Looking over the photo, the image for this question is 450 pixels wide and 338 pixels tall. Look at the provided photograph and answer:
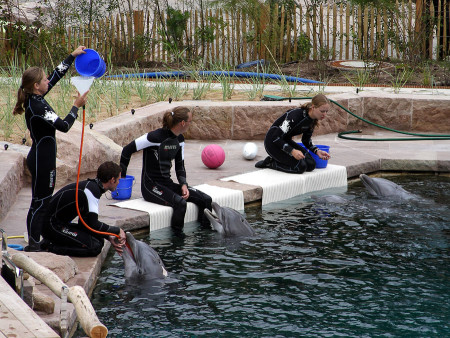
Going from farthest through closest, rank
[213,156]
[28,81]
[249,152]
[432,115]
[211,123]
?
1. [432,115]
2. [211,123]
3. [249,152]
4. [213,156]
5. [28,81]

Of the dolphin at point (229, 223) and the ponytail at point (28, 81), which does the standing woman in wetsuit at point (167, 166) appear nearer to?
the dolphin at point (229, 223)

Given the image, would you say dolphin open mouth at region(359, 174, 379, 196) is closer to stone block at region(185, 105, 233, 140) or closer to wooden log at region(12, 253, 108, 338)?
stone block at region(185, 105, 233, 140)

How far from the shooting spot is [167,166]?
666 centimetres

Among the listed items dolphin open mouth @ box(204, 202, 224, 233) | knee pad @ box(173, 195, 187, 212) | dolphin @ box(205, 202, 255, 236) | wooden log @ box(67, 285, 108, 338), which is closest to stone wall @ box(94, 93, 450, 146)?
knee pad @ box(173, 195, 187, 212)

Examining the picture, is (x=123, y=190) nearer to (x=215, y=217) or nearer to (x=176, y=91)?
(x=215, y=217)

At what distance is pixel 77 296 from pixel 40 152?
210cm

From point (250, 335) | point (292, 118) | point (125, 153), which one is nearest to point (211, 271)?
point (250, 335)

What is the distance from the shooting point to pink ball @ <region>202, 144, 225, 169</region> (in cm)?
821

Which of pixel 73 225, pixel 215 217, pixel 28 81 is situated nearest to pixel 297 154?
pixel 215 217

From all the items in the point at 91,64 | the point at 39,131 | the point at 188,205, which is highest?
the point at 91,64

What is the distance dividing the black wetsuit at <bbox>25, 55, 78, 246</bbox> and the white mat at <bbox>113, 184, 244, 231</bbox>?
1378 millimetres

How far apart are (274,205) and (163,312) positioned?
124 inches

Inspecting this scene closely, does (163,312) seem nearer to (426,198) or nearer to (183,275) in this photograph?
(183,275)

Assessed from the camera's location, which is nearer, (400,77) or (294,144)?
(294,144)
